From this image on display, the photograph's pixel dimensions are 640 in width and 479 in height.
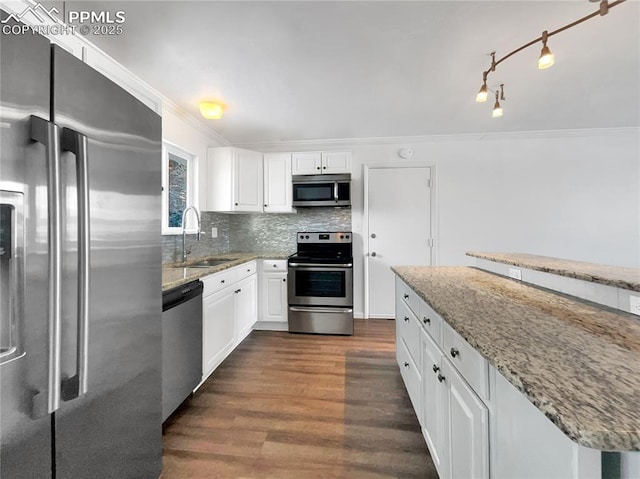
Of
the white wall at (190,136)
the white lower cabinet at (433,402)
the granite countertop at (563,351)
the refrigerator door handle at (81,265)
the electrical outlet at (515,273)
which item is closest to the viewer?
the granite countertop at (563,351)

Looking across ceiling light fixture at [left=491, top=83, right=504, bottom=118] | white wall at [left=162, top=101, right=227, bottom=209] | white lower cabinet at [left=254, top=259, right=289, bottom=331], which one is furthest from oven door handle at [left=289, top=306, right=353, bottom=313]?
ceiling light fixture at [left=491, top=83, right=504, bottom=118]

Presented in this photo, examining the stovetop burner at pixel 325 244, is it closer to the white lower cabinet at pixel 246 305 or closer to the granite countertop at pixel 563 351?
the white lower cabinet at pixel 246 305

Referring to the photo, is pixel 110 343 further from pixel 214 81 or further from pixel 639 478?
pixel 214 81

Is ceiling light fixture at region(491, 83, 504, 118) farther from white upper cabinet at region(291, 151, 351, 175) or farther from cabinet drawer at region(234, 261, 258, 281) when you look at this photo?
cabinet drawer at region(234, 261, 258, 281)

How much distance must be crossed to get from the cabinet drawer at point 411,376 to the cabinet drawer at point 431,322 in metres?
0.34

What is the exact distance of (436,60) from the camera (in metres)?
1.86

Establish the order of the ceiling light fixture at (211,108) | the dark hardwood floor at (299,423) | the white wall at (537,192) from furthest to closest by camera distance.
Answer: the white wall at (537,192), the ceiling light fixture at (211,108), the dark hardwood floor at (299,423)

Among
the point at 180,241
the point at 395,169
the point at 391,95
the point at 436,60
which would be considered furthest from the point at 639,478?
the point at 395,169

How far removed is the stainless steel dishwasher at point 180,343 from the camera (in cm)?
154

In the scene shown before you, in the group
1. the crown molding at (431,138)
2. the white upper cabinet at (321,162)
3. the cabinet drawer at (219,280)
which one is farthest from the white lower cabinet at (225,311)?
the crown molding at (431,138)

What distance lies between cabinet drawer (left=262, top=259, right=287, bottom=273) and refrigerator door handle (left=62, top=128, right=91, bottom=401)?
7.89 feet

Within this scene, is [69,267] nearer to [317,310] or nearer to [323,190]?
[317,310]

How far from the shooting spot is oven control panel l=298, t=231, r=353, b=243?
3482 millimetres

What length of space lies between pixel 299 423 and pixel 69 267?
1.51 meters
